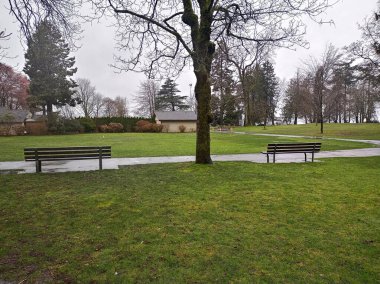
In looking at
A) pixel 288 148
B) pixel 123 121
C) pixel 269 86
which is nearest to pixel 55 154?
pixel 288 148

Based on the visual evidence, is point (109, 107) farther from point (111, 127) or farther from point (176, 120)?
point (111, 127)

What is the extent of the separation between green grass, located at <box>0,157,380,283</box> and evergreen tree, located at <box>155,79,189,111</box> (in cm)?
6495

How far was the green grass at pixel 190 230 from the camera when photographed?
356 centimetres

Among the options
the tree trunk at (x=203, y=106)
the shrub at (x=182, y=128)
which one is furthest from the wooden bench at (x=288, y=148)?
the shrub at (x=182, y=128)

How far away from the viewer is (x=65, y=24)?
788cm

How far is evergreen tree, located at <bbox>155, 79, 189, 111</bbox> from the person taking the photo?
238 ft

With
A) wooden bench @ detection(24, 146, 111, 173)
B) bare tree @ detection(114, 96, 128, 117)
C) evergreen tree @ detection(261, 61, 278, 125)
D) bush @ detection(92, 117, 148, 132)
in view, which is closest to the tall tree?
evergreen tree @ detection(261, 61, 278, 125)

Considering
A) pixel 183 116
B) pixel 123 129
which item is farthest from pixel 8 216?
pixel 183 116

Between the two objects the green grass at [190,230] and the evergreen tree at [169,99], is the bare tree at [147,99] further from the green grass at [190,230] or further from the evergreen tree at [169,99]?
the green grass at [190,230]

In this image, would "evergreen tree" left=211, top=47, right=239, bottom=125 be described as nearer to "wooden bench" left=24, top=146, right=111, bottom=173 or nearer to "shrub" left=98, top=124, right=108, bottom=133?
"shrub" left=98, top=124, right=108, bottom=133

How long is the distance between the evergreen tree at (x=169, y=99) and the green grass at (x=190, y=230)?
64.9 m

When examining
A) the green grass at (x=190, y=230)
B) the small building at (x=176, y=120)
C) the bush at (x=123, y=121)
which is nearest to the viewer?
the green grass at (x=190, y=230)

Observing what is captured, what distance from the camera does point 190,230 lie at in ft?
15.8

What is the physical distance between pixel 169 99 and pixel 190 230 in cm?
6907
